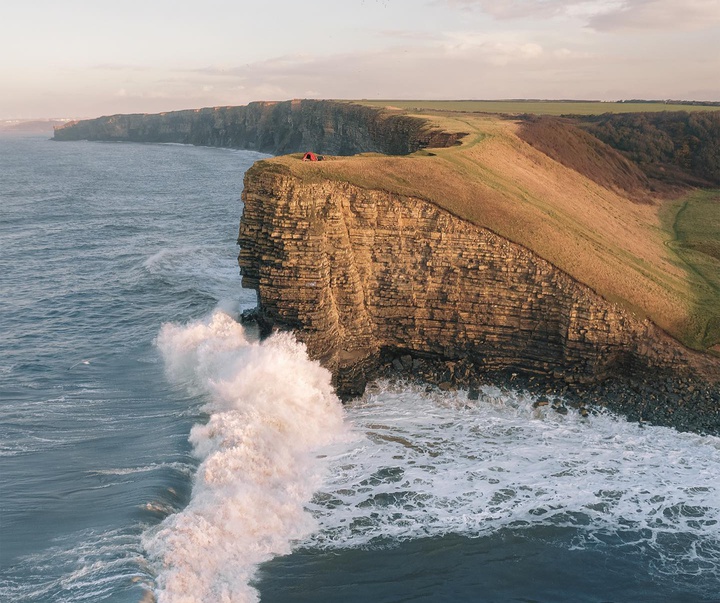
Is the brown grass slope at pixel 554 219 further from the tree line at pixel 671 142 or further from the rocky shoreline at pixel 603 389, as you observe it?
the tree line at pixel 671 142

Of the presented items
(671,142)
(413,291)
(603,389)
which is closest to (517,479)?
(603,389)

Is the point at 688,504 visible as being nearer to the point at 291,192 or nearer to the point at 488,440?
the point at 488,440

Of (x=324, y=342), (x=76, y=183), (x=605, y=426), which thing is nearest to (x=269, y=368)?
(x=324, y=342)

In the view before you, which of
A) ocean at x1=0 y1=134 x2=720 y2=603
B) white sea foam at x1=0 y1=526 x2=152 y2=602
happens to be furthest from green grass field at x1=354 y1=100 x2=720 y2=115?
white sea foam at x1=0 y1=526 x2=152 y2=602

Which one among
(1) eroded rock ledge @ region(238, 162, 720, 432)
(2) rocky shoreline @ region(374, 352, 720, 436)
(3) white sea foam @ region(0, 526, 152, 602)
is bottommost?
(3) white sea foam @ region(0, 526, 152, 602)

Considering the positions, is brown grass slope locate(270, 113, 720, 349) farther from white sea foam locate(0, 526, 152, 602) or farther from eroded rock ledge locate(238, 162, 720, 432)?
white sea foam locate(0, 526, 152, 602)

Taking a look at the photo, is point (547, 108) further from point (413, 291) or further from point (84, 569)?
point (84, 569)

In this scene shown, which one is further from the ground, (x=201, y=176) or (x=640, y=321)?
(x=201, y=176)
